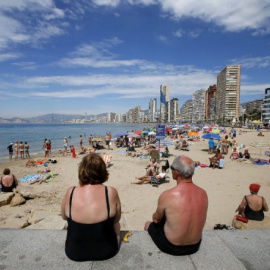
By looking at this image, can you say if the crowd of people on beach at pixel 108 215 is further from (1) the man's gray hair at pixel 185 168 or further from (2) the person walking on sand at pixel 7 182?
(2) the person walking on sand at pixel 7 182

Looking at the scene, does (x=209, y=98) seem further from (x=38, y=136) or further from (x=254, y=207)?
(x=254, y=207)

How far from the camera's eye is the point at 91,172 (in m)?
2.22

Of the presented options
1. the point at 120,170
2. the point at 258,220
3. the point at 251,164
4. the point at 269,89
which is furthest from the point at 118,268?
the point at 269,89

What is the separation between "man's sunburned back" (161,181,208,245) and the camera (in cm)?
221

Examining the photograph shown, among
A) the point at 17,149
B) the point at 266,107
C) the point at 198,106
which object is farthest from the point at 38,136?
the point at 198,106

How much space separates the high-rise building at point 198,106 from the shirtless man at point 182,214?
181 metres

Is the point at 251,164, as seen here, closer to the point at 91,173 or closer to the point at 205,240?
the point at 205,240

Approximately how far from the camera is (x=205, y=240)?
2.64 metres

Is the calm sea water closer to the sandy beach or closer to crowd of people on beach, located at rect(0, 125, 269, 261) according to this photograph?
the sandy beach

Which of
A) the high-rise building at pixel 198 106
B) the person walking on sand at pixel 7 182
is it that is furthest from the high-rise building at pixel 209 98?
the person walking on sand at pixel 7 182

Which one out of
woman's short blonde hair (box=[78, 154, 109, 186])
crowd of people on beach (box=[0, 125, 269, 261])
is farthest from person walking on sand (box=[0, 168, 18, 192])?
woman's short blonde hair (box=[78, 154, 109, 186])

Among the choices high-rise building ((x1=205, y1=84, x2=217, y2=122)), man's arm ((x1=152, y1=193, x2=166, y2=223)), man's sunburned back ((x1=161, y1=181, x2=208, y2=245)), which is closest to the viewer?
man's sunburned back ((x1=161, y1=181, x2=208, y2=245))

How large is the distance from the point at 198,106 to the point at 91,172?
195 m

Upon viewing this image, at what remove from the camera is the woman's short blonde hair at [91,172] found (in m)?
2.23
